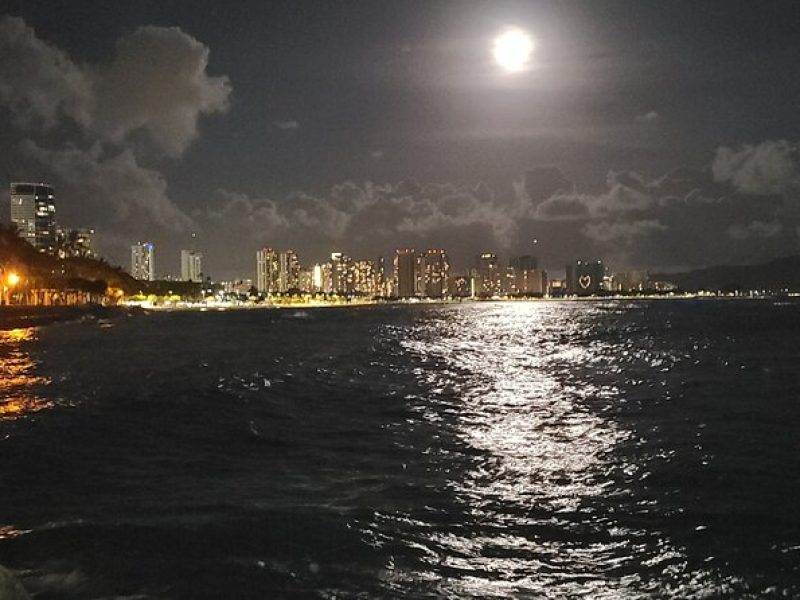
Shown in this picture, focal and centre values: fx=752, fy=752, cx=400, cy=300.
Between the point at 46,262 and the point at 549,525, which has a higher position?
the point at 46,262

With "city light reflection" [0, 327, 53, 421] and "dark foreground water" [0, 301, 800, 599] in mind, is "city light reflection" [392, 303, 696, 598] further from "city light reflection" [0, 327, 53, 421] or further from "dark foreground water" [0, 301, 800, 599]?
"city light reflection" [0, 327, 53, 421]

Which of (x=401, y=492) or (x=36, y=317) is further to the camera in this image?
(x=36, y=317)

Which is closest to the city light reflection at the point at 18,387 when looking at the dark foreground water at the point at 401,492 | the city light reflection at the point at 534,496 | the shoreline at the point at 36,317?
the dark foreground water at the point at 401,492

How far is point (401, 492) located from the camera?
44.7 ft

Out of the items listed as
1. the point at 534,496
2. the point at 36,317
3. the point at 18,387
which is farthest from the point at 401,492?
the point at 36,317

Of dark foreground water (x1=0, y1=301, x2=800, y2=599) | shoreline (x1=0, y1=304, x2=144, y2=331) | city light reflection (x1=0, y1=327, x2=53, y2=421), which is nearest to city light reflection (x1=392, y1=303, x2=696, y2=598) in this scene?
dark foreground water (x1=0, y1=301, x2=800, y2=599)

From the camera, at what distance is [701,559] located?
999 centimetres

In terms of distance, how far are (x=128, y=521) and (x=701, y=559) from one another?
8299mm

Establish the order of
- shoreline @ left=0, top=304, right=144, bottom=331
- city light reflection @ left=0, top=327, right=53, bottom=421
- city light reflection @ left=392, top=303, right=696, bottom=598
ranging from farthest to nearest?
1. shoreline @ left=0, top=304, right=144, bottom=331
2. city light reflection @ left=0, top=327, right=53, bottom=421
3. city light reflection @ left=392, top=303, right=696, bottom=598

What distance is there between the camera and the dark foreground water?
30.8 ft

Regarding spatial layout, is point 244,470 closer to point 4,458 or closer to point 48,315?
point 4,458

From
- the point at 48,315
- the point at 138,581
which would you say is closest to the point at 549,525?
the point at 138,581

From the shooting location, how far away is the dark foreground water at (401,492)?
30.8ft

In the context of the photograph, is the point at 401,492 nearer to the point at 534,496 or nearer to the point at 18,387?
the point at 534,496
